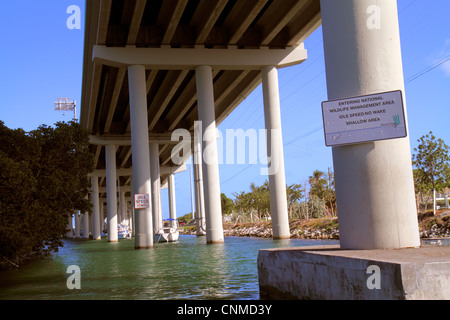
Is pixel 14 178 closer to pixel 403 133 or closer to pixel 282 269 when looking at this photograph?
pixel 282 269

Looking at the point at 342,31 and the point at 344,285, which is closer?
the point at 344,285

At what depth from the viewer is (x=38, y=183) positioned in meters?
16.9

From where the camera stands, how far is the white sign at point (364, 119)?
20.4ft

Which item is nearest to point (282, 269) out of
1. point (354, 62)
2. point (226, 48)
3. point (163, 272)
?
point (354, 62)

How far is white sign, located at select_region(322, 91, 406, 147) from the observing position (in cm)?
621


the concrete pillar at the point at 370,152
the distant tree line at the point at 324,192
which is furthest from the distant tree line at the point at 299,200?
the concrete pillar at the point at 370,152

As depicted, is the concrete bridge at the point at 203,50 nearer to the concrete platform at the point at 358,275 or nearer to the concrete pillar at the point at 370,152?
the concrete pillar at the point at 370,152

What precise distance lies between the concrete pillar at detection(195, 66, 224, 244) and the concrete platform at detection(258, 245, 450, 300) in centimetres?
1977

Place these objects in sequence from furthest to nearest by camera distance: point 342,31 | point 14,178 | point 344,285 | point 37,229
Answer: point 37,229 < point 14,178 < point 342,31 < point 344,285

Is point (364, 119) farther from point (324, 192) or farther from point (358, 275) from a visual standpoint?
point (324, 192)

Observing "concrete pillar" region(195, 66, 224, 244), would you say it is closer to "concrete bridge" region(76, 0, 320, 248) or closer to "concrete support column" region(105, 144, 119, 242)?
"concrete bridge" region(76, 0, 320, 248)

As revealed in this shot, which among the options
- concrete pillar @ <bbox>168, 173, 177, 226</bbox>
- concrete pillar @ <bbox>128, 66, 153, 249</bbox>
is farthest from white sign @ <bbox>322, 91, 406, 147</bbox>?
concrete pillar @ <bbox>168, 173, 177, 226</bbox>
